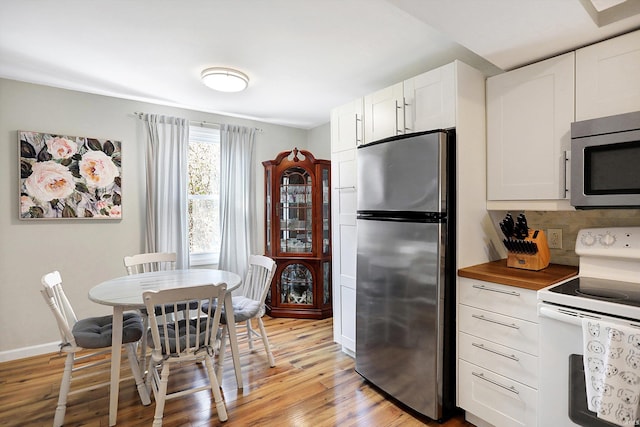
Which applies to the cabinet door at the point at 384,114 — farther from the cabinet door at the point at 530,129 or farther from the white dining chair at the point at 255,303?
the white dining chair at the point at 255,303

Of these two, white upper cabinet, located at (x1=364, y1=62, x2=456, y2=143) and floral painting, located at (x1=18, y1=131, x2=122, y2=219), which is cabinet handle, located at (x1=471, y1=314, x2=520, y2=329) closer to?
white upper cabinet, located at (x1=364, y1=62, x2=456, y2=143)

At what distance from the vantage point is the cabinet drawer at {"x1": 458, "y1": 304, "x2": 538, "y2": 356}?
1.65m

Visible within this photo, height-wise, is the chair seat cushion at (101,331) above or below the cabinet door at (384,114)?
below

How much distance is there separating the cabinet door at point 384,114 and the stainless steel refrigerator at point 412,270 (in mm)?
230

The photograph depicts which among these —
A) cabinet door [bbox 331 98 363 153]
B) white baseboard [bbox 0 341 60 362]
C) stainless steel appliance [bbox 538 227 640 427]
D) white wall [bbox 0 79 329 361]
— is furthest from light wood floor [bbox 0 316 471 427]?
cabinet door [bbox 331 98 363 153]

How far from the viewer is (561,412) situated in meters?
1.48

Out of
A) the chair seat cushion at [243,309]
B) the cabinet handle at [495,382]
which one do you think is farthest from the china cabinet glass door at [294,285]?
the cabinet handle at [495,382]

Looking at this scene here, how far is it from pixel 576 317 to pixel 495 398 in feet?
2.33

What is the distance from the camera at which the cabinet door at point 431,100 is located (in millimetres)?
2000

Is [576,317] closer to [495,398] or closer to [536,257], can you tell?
[536,257]

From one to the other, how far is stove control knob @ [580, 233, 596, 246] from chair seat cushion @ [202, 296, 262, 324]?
87.2 inches

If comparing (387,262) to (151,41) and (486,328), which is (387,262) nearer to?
(486,328)

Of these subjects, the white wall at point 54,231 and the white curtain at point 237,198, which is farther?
the white curtain at point 237,198

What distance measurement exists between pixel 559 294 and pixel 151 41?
9.01 feet
